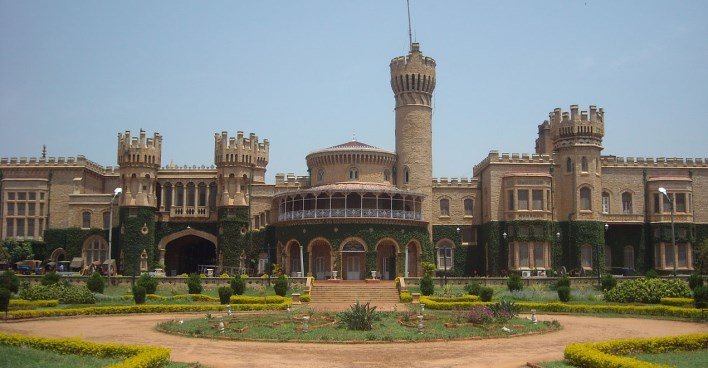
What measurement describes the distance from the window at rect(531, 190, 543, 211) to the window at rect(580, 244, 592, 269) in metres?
4.69

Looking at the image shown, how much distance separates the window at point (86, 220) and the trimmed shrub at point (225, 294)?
2695cm

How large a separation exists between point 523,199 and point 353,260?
1505 centimetres

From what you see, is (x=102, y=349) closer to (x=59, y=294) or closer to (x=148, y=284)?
(x=59, y=294)

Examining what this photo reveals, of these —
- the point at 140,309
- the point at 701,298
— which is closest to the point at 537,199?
the point at 701,298

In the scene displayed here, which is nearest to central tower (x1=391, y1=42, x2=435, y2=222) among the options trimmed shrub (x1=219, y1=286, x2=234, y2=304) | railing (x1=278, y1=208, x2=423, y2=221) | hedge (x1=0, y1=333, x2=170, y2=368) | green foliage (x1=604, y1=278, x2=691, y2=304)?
railing (x1=278, y1=208, x2=423, y2=221)

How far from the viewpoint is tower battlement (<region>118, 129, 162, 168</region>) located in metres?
60.8

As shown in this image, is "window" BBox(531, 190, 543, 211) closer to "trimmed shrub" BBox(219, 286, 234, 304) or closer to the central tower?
the central tower

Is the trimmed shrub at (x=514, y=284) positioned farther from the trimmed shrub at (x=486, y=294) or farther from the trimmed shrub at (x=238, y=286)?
the trimmed shrub at (x=238, y=286)

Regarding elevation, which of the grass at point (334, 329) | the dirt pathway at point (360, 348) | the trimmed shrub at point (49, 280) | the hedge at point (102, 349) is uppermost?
the trimmed shrub at point (49, 280)

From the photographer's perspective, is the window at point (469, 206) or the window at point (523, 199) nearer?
the window at point (523, 199)

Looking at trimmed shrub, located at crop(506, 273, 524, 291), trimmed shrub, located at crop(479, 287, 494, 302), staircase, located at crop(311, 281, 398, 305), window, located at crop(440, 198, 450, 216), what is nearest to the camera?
trimmed shrub, located at crop(479, 287, 494, 302)

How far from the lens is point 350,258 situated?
55.8 meters

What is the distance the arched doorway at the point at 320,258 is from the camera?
5594 centimetres

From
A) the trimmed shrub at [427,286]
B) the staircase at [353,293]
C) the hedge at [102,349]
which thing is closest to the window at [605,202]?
the staircase at [353,293]
